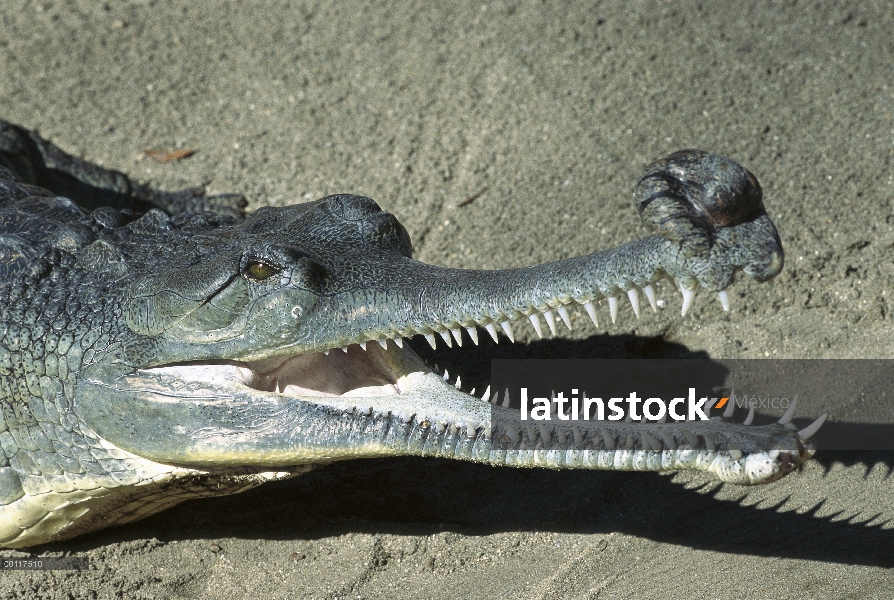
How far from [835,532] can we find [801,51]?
11.3 ft

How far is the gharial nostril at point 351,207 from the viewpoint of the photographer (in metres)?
3.50

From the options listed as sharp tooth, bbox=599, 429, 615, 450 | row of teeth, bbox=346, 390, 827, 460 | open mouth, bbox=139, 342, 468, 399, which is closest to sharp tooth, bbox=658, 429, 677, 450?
row of teeth, bbox=346, 390, 827, 460

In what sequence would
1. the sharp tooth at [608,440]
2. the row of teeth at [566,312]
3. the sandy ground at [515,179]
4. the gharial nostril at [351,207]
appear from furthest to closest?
the sandy ground at [515,179], the gharial nostril at [351,207], the sharp tooth at [608,440], the row of teeth at [566,312]

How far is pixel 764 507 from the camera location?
3709 millimetres

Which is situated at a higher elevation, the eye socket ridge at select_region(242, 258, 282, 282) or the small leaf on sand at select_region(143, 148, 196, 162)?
the small leaf on sand at select_region(143, 148, 196, 162)

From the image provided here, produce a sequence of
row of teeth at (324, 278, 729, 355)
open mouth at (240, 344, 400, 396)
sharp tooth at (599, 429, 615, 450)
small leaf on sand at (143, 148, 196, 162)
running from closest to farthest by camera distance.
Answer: row of teeth at (324, 278, 729, 355) → sharp tooth at (599, 429, 615, 450) → open mouth at (240, 344, 400, 396) → small leaf on sand at (143, 148, 196, 162)

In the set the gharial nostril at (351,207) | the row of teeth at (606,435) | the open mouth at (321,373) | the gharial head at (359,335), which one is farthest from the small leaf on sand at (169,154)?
the row of teeth at (606,435)

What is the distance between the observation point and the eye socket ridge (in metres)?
3.13

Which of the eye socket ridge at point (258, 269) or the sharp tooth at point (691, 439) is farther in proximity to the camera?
the eye socket ridge at point (258, 269)

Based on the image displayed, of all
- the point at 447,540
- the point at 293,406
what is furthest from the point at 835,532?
the point at 293,406

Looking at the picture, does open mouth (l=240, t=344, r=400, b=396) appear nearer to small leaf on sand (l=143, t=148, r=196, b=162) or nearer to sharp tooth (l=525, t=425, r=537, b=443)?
sharp tooth (l=525, t=425, r=537, b=443)

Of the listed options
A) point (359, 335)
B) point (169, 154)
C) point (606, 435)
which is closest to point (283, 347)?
point (359, 335)

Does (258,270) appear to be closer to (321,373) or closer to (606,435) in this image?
(321,373)

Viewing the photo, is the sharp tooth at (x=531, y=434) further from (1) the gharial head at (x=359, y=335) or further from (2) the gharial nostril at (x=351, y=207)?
(2) the gharial nostril at (x=351, y=207)
